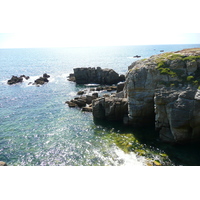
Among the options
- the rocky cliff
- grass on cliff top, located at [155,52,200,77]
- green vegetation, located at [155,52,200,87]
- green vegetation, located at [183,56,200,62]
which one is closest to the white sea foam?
the rocky cliff

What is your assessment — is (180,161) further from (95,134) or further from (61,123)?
(61,123)

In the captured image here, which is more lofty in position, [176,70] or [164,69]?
[164,69]

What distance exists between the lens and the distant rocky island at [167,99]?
22491 mm

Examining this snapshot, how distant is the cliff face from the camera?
883 inches

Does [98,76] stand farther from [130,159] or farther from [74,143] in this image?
[130,159]

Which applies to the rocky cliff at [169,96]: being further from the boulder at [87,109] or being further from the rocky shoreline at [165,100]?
the boulder at [87,109]

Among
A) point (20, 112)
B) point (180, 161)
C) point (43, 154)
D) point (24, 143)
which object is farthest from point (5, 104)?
point (180, 161)

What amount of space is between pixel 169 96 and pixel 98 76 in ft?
163

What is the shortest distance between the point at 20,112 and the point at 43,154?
832 inches

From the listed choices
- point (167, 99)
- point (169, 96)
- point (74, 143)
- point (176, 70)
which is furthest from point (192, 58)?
point (74, 143)

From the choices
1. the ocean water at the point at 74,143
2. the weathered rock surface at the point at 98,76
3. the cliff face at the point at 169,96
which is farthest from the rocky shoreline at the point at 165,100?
the weathered rock surface at the point at 98,76

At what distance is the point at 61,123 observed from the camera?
3444cm

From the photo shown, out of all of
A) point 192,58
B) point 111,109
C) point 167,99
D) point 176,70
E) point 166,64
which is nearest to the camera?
point 167,99

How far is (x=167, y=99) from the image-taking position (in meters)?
23.8
